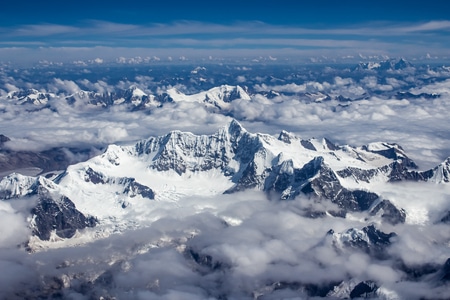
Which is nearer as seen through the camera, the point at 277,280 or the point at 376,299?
the point at 376,299

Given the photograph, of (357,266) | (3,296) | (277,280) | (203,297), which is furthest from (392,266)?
(3,296)

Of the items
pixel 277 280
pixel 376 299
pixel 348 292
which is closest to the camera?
pixel 376 299

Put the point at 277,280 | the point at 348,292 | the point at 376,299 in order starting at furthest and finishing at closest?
1. the point at 277,280
2. the point at 348,292
3. the point at 376,299

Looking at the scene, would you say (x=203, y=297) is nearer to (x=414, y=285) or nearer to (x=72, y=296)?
(x=72, y=296)

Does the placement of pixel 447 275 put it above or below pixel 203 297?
above

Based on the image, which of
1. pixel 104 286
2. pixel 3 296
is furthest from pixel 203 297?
pixel 3 296

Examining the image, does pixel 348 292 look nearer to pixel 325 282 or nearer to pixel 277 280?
pixel 325 282

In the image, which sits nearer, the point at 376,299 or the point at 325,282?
the point at 376,299

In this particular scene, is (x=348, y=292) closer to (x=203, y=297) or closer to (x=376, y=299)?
(x=376, y=299)

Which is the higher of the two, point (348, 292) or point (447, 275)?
point (447, 275)
